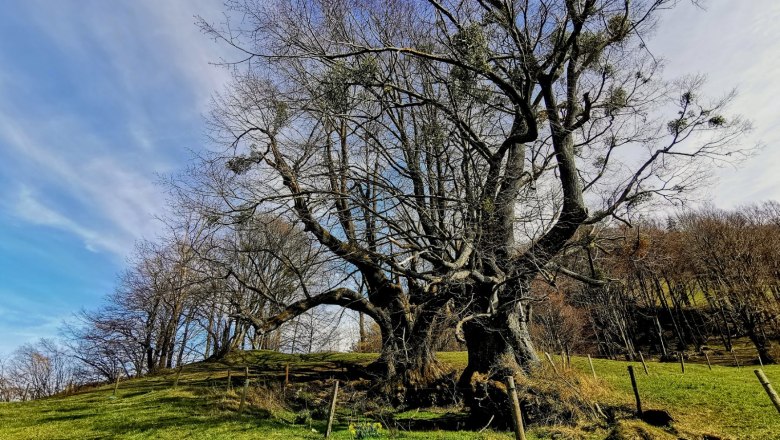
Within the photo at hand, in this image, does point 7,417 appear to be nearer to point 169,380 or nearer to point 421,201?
point 169,380

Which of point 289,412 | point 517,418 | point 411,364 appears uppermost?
point 411,364

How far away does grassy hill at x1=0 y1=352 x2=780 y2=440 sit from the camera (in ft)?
28.3

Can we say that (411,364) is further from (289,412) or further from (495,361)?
(289,412)

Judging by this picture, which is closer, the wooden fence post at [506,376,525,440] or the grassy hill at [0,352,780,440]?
the wooden fence post at [506,376,525,440]

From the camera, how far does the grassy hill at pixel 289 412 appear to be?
862 cm

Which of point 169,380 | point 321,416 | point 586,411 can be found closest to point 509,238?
point 586,411

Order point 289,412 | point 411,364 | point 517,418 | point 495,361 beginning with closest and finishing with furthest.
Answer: point 517,418, point 495,361, point 289,412, point 411,364

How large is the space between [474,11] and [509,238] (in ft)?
18.5

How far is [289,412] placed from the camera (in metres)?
13.0

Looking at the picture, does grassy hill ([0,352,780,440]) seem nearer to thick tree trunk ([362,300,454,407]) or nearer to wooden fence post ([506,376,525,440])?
thick tree trunk ([362,300,454,407])

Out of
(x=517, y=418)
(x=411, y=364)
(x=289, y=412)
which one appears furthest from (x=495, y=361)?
(x=289, y=412)

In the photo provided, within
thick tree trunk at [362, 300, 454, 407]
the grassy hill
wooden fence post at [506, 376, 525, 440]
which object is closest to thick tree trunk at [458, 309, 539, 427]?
the grassy hill

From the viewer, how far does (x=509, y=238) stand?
34.7ft

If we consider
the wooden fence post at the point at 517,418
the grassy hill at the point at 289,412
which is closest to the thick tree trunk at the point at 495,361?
the grassy hill at the point at 289,412
